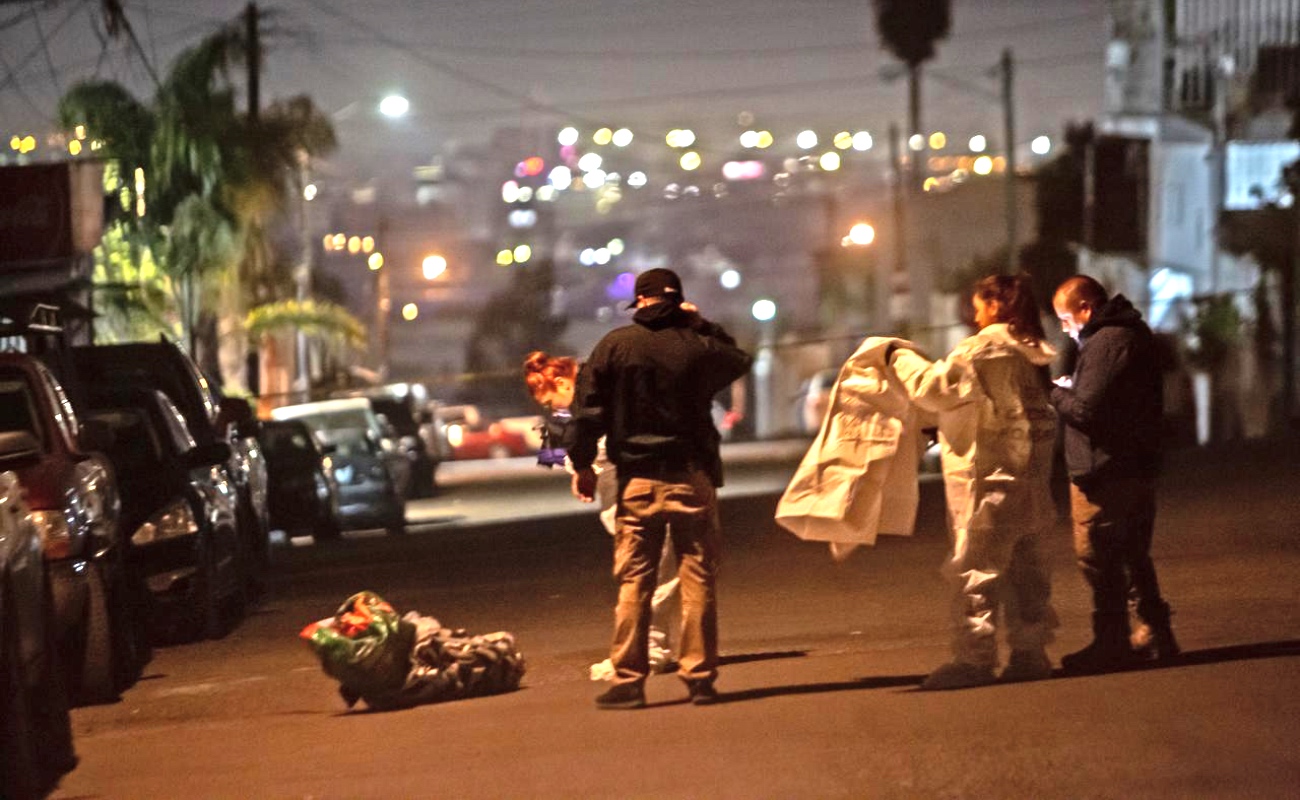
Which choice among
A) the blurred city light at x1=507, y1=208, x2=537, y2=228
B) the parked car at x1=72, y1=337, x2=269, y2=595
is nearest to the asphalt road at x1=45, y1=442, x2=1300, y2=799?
the parked car at x1=72, y1=337, x2=269, y2=595

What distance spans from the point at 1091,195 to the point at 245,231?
24.8m

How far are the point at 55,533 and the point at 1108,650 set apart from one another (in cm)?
505

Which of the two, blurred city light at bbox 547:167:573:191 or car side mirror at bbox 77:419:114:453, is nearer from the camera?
car side mirror at bbox 77:419:114:453

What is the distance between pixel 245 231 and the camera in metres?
32.5

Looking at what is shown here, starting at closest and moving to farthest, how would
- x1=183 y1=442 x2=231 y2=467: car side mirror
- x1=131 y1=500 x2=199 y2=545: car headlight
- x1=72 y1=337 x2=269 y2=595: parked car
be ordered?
1. x1=131 y1=500 x2=199 y2=545: car headlight
2. x1=183 y1=442 x2=231 y2=467: car side mirror
3. x1=72 y1=337 x2=269 y2=595: parked car

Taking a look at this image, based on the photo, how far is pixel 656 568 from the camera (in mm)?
8078

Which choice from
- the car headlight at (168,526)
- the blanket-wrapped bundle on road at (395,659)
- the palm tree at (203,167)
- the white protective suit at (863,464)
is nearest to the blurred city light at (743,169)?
the palm tree at (203,167)

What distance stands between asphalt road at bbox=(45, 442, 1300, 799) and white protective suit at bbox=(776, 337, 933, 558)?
29.0 inches

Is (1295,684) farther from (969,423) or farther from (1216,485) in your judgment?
(1216,485)

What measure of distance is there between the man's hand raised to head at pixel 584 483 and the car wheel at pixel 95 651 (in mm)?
2950

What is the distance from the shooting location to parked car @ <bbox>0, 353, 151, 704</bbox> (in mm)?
9312

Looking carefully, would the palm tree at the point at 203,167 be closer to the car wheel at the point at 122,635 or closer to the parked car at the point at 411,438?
the parked car at the point at 411,438

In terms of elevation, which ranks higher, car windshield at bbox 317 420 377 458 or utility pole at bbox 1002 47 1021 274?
utility pole at bbox 1002 47 1021 274

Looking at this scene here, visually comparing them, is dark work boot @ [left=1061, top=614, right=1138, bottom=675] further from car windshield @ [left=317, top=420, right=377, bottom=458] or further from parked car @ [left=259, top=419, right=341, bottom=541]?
car windshield @ [left=317, top=420, right=377, bottom=458]
